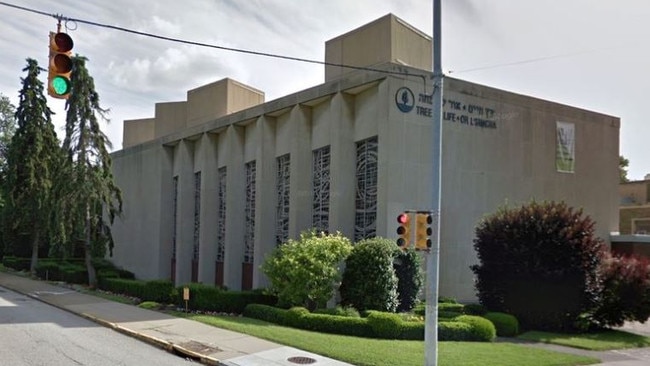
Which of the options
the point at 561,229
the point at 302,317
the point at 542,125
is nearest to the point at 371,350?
the point at 302,317

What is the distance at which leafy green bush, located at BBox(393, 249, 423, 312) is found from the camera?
17.6 meters

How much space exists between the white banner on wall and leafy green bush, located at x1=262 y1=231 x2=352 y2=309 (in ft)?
42.8

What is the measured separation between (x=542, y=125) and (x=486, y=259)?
944 centimetres

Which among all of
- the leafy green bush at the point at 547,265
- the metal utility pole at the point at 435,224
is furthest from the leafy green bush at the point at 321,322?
the leafy green bush at the point at 547,265

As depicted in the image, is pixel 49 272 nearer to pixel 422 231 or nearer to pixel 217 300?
pixel 217 300

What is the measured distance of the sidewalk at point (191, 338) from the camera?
11.1 metres

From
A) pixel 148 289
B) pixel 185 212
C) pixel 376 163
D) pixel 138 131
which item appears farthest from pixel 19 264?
pixel 376 163

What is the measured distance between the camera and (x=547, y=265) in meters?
17.0

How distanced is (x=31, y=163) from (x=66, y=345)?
94.7 feet

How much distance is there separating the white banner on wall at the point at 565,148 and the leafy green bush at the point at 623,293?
8723mm

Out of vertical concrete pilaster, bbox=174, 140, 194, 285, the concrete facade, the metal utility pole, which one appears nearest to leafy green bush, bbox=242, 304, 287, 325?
the concrete facade

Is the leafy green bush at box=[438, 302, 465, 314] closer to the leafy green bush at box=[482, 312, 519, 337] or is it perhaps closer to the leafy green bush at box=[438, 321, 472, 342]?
the leafy green bush at box=[482, 312, 519, 337]

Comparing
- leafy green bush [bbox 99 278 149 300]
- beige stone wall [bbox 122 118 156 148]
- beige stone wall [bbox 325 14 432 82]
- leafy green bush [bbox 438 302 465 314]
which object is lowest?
leafy green bush [bbox 99 278 149 300]

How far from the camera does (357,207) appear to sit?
70.6ft
